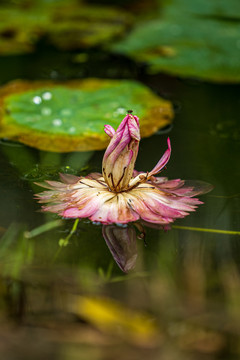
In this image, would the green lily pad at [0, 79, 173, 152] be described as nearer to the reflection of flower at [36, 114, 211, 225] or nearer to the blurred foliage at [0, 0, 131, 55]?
the reflection of flower at [36, 114, 211, 225]

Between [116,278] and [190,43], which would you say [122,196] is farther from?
[190,43]

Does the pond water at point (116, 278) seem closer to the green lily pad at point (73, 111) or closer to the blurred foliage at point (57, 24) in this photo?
the green lily pad at point (73, 111)

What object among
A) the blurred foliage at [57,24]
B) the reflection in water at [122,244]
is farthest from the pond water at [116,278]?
the blurred foliage at [57,24]

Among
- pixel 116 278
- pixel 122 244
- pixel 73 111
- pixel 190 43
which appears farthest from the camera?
pixel 190 43

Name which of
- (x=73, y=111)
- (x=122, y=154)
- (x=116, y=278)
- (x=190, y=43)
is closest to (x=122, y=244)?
(x=116, y=278)

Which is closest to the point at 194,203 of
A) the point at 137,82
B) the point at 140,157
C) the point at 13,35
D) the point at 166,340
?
the point at 140,157

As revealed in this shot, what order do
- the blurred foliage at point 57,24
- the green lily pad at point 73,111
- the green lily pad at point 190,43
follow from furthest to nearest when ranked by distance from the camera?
the blurred foliage at point 57,24 < the green lily pad at point 190,43 < the green lily pad at point 73,111

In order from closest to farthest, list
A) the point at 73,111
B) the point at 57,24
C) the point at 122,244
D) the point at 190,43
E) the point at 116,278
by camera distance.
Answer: the point at 116,278 < the point at 122,244 < the point at 73,111 < the point at 190,43 < the point at 57,24
